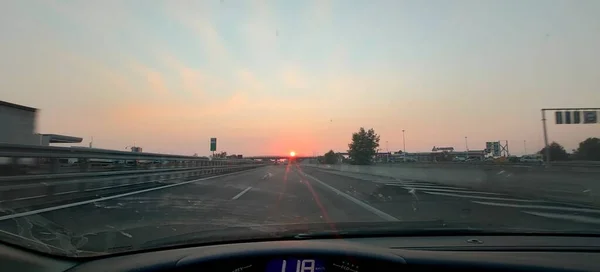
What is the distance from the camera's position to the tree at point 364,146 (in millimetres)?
122625

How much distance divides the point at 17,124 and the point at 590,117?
37290 millimetres

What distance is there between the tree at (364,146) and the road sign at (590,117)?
87.1m

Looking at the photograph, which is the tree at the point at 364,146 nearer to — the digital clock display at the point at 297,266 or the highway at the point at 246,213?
the highway at the point at 246,213

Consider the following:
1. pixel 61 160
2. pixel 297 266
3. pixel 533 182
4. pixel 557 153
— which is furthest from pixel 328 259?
pixel 557 153

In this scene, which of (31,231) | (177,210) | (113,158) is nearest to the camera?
(31,231)

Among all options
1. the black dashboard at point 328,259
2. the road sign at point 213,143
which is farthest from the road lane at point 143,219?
the road sign at point 213,143

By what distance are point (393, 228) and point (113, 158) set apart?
13758 millimetres

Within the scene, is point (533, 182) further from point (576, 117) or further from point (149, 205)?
point (576, 117)

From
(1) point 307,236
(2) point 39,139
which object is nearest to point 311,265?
(1) point 307,236

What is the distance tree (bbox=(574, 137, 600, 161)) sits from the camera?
240 ft

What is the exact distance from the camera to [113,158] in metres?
15.8

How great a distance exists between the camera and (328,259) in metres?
2.77

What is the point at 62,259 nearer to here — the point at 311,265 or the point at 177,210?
the point at 311,265

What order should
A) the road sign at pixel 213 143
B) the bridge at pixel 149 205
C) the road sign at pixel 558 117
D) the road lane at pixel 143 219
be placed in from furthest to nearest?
the road sign at pixel 213 143
the road sign at pixel 558 117
the bridge at pixel 149 205
the road lane at pixel 143 219
